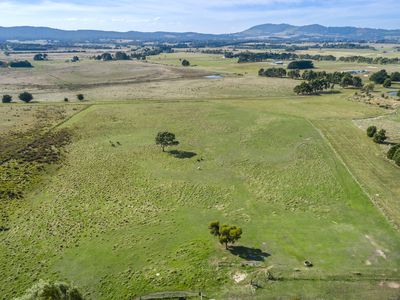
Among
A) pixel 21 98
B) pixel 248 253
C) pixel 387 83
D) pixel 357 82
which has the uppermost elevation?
pixel 387 83

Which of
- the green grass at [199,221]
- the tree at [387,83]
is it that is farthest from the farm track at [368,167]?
the tree at [387,83]

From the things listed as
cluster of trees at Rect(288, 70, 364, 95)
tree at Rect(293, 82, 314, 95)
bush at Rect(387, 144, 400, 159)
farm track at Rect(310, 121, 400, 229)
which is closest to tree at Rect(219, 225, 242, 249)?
farm track at Rect(310, 121, 400, 229)

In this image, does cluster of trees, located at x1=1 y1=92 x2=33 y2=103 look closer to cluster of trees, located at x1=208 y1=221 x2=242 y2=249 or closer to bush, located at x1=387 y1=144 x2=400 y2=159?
cluster of trees, located at x1=208 y1=221 x2=242 y2=249

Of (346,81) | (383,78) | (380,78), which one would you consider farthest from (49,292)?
(383,78)

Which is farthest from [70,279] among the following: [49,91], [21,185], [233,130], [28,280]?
[49,91]

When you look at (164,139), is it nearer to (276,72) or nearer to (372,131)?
(372,131)

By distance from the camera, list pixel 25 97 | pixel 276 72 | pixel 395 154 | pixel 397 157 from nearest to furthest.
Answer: pixel 397 157 → pixel 395 154 → pixel 25 97 → pixel 276 72
